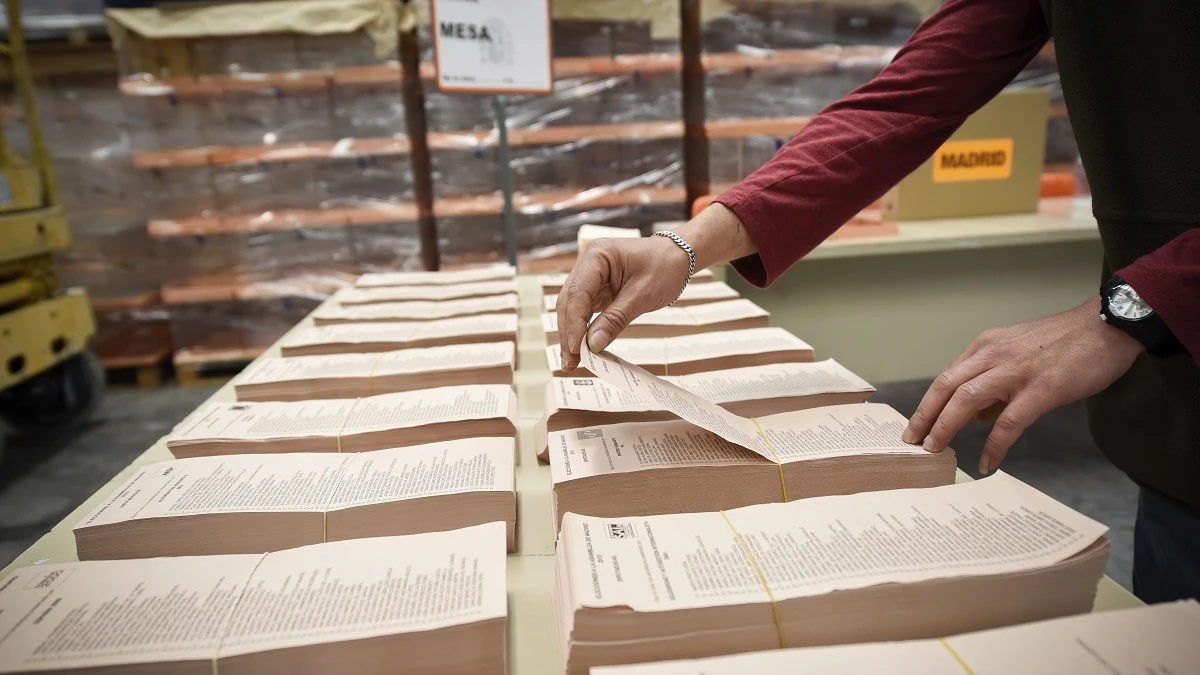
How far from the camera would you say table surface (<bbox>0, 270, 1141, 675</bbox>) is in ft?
1.68

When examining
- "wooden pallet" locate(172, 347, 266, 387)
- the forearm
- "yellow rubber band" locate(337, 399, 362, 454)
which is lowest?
"wooden pallet" locate(172, 347, 266, 387)

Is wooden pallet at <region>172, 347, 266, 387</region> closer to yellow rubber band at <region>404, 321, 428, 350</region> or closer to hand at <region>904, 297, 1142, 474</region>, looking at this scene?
yellow rubber band at <region>404, 321, 428, 350</region>

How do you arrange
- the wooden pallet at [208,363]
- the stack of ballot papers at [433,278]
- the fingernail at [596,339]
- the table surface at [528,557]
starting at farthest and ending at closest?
the wooden pallet at [208,363] → the stack of ballot papers at [433,278] → the fingernail at [596,339] → the table surface at [528,557]

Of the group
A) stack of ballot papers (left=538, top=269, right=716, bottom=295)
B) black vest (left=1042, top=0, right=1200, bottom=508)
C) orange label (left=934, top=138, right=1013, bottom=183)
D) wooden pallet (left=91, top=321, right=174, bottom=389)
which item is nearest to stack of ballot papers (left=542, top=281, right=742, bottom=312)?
stack of ballot papers (left=538, top=269, right=716, bottom=295)

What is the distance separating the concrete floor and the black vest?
2.68 feet

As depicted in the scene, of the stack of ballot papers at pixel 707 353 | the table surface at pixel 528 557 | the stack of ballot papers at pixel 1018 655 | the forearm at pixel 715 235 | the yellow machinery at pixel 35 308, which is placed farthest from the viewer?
the yellow machinery at pixel 35 308

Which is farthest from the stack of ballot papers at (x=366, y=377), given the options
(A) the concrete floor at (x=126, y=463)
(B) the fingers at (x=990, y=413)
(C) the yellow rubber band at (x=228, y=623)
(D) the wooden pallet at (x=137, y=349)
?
(D) the wooden pallet at (x=137, y=349)

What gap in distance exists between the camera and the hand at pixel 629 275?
0.76 m

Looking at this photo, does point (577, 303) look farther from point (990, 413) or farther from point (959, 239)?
point (959, 239)

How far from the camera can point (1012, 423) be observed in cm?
60

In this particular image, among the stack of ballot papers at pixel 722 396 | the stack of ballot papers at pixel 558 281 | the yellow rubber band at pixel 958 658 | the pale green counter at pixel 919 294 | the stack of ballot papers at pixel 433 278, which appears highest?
the stack of ballot papers at pixel 433 278

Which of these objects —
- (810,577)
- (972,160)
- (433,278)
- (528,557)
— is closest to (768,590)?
(810,577)

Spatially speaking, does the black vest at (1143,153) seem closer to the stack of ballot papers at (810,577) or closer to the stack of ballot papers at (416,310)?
the stack of ballot papers at (810,577)

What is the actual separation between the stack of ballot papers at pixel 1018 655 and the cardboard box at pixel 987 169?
1844 millimetres
